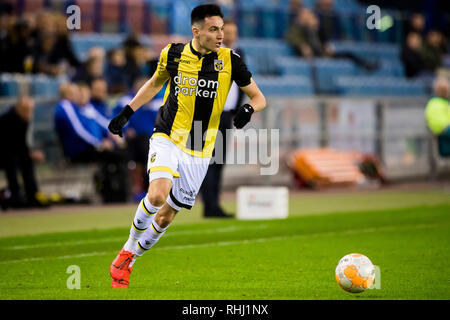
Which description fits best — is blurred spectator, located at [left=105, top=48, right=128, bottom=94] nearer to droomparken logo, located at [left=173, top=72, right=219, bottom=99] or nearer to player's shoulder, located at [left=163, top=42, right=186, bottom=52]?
player's shoulder, located at [left=163, top=42, right=186, bottom=52]

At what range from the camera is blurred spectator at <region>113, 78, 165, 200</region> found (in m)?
14.1

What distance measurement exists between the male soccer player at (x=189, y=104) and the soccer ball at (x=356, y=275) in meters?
1.52

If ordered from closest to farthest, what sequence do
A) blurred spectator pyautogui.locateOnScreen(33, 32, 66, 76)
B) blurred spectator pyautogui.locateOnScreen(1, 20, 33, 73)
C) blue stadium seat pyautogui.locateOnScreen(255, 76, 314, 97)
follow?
1. blurred spectator pyautogui.locateOnScreen(1, 20, 33, 73)
2. blurred spectator pyautogui.locateOnScreen(33, 32, 66, 76)
3. blue stadium seat pyautogui.locateOnScreen(255, 76, 314, 97)

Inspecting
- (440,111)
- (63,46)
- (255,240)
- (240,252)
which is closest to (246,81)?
(240,252)

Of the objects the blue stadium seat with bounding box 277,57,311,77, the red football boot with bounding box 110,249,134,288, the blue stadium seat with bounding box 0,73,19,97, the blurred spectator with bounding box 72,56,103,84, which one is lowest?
the red football boot with bounding box 110,249,134,288

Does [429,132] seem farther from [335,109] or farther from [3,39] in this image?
[3,39]

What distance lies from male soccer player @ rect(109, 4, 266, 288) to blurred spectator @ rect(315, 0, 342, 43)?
13.7 m

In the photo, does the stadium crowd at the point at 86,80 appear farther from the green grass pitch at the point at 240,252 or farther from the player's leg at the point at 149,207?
the player's leg at the point at 149,207

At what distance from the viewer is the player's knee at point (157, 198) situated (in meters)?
6.91

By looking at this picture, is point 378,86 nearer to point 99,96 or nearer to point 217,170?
point 99,96

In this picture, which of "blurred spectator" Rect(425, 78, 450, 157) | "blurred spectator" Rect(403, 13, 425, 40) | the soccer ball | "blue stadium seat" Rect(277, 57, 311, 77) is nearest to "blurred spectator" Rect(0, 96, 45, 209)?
"blurred spectator" Rect(425, 78, 450, 157)
